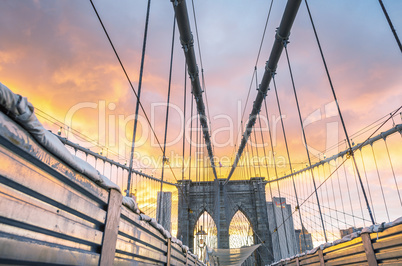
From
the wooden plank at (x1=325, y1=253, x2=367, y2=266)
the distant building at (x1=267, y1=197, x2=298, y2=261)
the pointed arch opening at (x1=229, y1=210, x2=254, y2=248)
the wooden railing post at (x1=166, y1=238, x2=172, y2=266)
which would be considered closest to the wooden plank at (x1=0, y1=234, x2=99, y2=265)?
the wooden railing post at (x1=166, y1=238, x2=172, y2=266)

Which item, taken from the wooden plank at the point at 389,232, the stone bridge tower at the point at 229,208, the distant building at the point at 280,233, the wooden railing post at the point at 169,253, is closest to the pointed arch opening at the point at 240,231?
the stone bridge tower at the point at 229,208

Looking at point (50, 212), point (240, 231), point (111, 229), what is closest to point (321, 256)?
point (111, 229)

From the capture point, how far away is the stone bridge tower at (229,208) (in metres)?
18.5

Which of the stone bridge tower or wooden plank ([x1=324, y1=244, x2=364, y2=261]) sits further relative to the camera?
the stone bridge tower

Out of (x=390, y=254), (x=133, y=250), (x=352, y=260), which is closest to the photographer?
(x=133, y=250)

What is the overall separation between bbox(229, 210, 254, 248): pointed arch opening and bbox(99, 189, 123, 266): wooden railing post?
63.2ft

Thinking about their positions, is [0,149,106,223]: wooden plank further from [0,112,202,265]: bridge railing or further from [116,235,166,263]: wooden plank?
[116,235,166,263]: wooden plank

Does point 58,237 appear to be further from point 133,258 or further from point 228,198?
point 228,198

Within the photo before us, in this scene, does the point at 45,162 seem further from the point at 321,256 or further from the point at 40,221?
the point at 321,256

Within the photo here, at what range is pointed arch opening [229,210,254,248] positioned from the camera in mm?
19578

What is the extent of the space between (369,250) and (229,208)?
17.8m

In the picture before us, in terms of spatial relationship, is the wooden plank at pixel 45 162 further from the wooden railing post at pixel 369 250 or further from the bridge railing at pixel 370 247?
the wooden railing post at pixel 369 250

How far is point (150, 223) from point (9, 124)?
2334 millimetres

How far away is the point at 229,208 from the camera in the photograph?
66.1 feet
